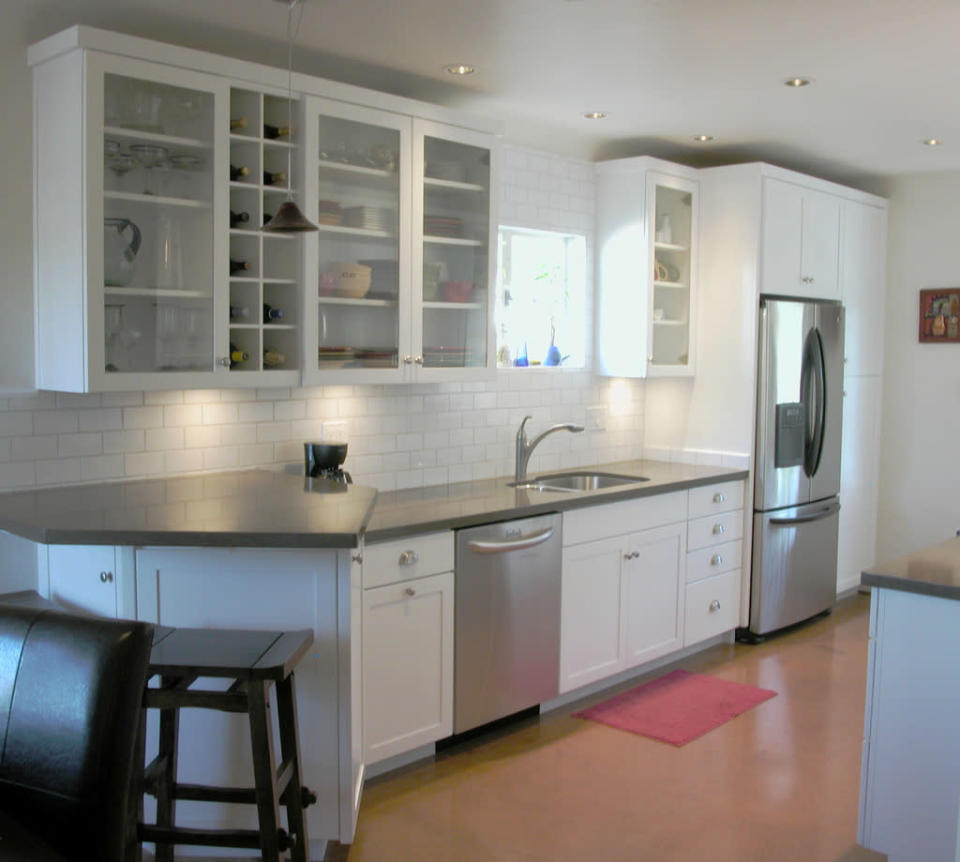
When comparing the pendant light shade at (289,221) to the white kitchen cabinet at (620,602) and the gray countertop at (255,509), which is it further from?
the white kitchen cabinet at (620,602)

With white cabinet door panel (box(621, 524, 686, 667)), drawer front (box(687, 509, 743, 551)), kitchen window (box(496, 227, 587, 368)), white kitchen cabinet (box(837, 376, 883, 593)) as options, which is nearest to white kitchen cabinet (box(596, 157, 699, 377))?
kitchen window (box(496, 227, 587, 368))

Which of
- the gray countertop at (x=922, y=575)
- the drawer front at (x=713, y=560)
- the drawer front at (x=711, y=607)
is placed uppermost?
the gray countertop at (x=922, y=575)

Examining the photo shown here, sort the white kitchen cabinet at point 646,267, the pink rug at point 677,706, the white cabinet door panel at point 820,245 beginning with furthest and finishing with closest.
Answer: the white cabinet door panel at point 820,245
the white kitchen cabinet at point 646,267
the pink rug at point 677,706

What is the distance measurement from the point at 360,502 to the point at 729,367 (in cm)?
260

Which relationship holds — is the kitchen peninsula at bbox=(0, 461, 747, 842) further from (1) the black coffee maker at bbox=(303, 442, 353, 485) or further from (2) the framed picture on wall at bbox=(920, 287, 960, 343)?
(2) the framed picture on wall at bbox=(920, 287, 960, 343)

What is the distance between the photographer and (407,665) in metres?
3.36

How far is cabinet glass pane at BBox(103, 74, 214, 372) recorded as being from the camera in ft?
9.76

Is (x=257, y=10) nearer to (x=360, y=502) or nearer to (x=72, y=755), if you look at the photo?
(x=360, y=502)

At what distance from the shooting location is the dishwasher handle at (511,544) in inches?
140

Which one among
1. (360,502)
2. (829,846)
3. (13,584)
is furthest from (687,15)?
(13,584)

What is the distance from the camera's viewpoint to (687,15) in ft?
10.1

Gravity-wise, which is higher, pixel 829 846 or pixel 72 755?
pixel 72 755

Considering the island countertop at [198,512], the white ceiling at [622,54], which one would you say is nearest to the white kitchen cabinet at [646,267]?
the white ceiling at [622,54]

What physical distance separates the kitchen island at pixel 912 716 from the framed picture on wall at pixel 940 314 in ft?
11.3
